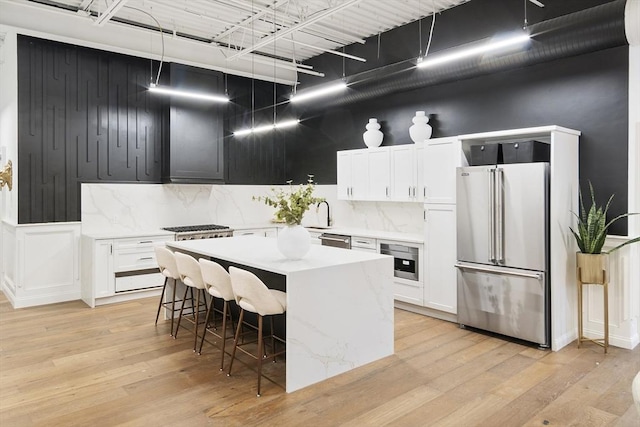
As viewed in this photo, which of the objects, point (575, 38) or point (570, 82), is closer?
point (575, 38)

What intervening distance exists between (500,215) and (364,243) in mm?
2054

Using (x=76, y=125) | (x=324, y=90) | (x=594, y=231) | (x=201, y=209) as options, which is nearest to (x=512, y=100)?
(x=594, y=231)

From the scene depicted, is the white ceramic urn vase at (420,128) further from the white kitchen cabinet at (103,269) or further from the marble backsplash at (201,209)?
the white kitchen cabinet at (103,269)

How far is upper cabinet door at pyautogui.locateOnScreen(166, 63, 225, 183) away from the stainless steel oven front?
3.10 metres

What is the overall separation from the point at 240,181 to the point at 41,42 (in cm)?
347

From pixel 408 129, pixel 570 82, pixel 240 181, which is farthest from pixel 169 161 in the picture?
pixel 570 82

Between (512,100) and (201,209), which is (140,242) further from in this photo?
(512,100)

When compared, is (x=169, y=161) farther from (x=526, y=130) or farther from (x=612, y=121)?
(x=612, y=121)

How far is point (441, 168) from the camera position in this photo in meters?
5.23

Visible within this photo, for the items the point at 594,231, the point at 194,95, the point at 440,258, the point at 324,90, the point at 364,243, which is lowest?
the point at 440,258

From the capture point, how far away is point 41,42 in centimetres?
578

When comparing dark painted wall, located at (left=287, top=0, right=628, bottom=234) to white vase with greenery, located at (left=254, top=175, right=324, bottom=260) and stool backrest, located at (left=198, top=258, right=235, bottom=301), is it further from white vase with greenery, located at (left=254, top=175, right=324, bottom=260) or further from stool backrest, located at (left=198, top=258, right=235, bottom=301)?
stool backrest, located at (left=198, top=258, right=235, bottom=301)

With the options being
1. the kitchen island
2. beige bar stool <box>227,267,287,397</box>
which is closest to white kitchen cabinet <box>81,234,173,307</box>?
the kitchen island

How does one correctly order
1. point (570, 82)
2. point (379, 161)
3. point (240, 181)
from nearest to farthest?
1. point (570, 82)
2. point (379, 161)
3. point (240, 181)
